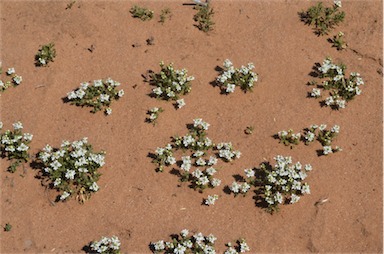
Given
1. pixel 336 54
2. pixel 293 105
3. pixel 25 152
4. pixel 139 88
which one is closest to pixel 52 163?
pixel 25 152

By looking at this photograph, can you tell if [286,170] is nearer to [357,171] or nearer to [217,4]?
[357,171]

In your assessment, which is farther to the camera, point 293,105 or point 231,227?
point 293,105

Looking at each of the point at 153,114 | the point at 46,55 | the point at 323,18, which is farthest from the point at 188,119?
the point at 323,18

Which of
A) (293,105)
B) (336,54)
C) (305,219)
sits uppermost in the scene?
(336,54)

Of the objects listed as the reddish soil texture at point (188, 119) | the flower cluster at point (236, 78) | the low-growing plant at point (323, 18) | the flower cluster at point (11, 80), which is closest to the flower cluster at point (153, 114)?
the reddish soil texture at point (188, 119)

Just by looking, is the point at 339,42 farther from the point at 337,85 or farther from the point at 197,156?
the point at 197,156

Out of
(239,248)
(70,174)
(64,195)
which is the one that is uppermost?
(70,174)
